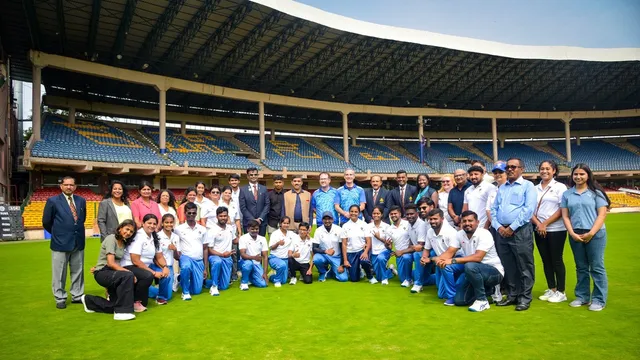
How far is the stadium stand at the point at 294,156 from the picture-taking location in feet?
96.3

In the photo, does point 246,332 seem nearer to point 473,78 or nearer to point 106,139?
point 106,139

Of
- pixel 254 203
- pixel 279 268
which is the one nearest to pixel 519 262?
pixel 279 268

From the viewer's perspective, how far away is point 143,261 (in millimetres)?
6207

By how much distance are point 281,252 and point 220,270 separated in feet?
3.71

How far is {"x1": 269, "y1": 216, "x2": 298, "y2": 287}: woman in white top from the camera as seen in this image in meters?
7.74

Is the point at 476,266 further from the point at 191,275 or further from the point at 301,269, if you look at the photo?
the point at 191,275

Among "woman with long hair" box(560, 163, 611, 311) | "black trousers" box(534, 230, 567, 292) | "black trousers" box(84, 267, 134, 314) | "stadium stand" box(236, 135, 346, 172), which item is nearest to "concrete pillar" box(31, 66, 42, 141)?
"stadium stand" box(236, 135, 346, 172)

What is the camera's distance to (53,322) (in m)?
5.34

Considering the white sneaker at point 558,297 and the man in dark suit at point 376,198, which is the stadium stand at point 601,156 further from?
the white sneaker at point 558,297

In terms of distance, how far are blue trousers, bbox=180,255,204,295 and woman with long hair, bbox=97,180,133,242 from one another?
1.09 meters

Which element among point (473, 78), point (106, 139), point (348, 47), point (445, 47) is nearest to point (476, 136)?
point (473, 78)

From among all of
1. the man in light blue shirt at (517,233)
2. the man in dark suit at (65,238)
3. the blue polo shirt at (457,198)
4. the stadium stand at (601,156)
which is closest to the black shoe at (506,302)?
the man in light blue shirt at (517,233)

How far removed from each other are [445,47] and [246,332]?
2215 cm

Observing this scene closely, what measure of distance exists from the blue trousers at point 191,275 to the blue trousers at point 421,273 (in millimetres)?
3438
